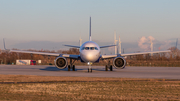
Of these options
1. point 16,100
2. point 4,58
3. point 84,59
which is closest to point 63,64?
point 84,59

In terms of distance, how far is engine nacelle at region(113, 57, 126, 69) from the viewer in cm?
3572

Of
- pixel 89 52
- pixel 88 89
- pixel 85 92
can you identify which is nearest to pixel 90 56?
pixel 89 52

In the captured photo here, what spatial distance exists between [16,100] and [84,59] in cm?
2315

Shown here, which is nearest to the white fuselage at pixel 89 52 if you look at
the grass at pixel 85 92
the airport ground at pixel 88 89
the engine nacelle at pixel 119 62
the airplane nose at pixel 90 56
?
the airplane nose at pixel 90 56

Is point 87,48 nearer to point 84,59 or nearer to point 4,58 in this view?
point 84,59

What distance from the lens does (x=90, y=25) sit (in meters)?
46.8

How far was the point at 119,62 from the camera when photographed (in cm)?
3597

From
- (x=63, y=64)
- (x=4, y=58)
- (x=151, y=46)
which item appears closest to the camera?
(x=63, y=64)

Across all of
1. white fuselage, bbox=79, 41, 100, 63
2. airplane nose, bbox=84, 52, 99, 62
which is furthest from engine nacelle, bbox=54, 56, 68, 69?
airplane nose, bbox=84, 52, 99, 62

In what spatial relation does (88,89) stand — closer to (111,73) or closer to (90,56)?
(111,73)

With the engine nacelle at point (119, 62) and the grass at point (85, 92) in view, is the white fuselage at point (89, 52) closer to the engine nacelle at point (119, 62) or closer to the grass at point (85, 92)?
the engine nacelle at point (119, 62)

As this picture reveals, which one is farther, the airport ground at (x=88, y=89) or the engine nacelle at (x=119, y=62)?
the engine nacelle at (x=119, y=62)

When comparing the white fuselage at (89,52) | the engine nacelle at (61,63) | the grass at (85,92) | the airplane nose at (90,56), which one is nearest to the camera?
the grass at (85,92)

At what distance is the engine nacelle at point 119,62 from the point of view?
35.7 metres
